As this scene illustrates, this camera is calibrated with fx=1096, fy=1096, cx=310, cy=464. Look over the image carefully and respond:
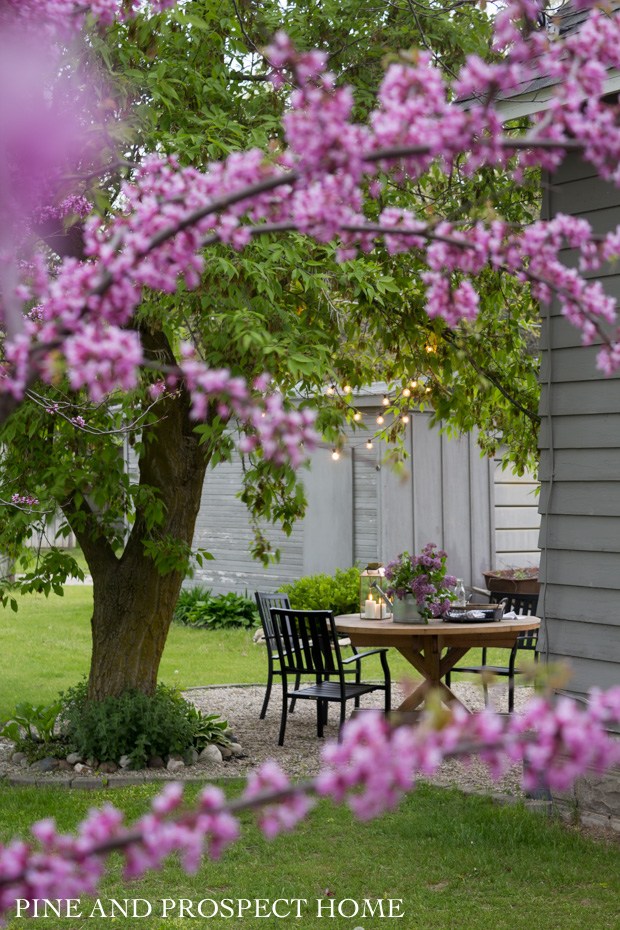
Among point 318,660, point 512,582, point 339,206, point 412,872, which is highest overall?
point 339,206

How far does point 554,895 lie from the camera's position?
456 centimetres

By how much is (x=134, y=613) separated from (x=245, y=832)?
Answer: 1873 mm

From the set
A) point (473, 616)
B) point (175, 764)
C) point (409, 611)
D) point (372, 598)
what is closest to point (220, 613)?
point (372, 598)

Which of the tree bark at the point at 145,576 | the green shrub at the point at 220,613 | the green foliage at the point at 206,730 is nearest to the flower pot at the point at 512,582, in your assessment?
the green shrub at the point at 220,613

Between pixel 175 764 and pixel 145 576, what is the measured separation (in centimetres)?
120

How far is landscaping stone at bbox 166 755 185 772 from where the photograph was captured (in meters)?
6.90

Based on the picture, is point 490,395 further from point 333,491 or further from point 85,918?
point 333,491

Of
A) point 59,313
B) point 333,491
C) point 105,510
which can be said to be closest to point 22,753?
point 105,510

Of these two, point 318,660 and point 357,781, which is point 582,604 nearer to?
point 318,660

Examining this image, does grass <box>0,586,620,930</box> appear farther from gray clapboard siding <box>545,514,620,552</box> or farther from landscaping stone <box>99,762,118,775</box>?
gray clapboard siding <box>545,514,620,552</box>

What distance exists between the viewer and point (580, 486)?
17.4 ft

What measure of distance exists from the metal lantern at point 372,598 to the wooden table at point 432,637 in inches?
3.9

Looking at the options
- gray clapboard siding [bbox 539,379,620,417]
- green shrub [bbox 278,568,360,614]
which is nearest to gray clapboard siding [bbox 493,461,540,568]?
green shrub [bbox 278,568,360,614]

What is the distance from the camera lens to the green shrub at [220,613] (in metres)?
14.1
